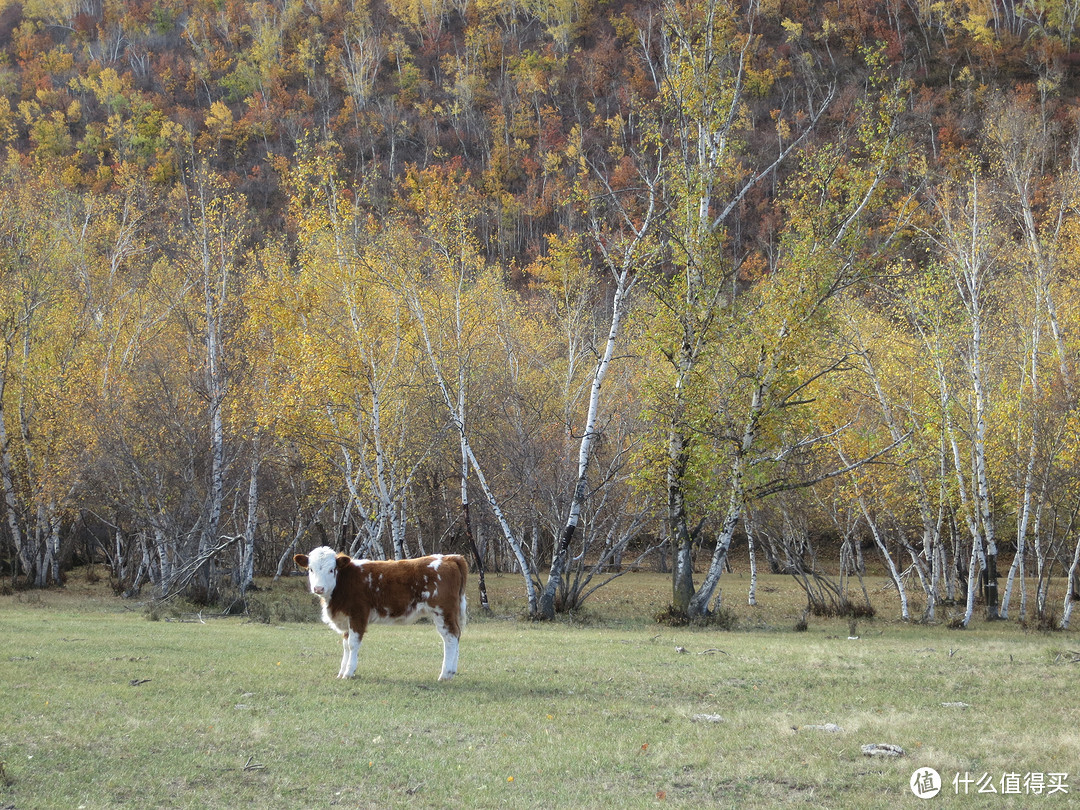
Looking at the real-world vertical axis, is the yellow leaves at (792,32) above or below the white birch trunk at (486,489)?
above

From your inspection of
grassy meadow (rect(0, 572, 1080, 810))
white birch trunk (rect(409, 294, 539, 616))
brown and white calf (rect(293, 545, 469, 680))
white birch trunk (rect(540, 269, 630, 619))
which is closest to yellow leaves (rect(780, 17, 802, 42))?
white birch trunk (rect(409, 294, 539, 616))

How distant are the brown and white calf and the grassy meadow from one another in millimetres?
564

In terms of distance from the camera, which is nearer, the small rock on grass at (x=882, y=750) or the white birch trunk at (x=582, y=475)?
the small rock on grass at (x=882, y=750)

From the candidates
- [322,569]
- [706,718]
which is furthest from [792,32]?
[706,718]

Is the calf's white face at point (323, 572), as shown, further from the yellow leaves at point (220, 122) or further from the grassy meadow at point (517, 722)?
the yellow leaves at point (220, 122)

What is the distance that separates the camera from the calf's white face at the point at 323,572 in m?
11.1

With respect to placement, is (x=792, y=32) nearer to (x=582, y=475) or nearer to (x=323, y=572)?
(x=582, y=475)

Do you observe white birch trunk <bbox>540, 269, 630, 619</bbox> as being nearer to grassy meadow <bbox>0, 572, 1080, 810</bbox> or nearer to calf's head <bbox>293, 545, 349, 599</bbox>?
grassy meadow <bbox>0, 572, 1080, 810</bbox>

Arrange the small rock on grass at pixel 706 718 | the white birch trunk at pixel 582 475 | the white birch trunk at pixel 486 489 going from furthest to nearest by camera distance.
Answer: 1. the white birch trunk at pixel 486 489
2. the white birch trunk at pixel 582 475
3. the small rock on grass at pixel 706 718

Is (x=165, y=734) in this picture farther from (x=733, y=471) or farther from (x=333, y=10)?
(x=333, y=10)

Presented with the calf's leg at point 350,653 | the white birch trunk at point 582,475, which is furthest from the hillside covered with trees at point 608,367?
the calf's leg at point 350,653

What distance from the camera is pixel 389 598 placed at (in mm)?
11383

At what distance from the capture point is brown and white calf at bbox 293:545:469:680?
11.3 metres

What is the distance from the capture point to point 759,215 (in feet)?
322
